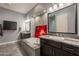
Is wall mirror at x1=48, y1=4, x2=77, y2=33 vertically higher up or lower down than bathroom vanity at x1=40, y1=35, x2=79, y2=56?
higher up

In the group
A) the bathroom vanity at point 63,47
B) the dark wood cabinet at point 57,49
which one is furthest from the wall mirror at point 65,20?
the dark wood cabinet at point 57,49

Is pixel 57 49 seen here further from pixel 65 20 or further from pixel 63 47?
pixel 65 20

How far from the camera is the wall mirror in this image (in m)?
1.57

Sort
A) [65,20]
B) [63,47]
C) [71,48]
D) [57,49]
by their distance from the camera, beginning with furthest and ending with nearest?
[65,20] < [57,49] < [63,47] < [71,48]

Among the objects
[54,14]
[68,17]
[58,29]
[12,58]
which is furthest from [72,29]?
[12,58]

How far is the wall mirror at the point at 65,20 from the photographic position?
157 centimetres

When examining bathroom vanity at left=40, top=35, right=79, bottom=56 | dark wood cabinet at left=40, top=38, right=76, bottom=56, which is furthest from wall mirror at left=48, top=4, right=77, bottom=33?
dark wood cabinet at left=40, top=38, right=76, bottom=56

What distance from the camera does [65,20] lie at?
1787 millimetres

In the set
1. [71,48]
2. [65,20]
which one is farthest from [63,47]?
[65,20]

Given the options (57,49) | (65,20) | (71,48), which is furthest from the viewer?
(65,20)

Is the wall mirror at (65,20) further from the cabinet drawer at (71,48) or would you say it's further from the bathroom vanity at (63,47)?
the cabinet drawer at (71,48)

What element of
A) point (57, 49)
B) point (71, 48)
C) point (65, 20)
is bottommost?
point (57, 49)

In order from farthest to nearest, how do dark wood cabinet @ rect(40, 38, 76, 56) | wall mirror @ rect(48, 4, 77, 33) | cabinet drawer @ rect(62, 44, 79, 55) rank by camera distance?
wall mirror @ rect(48, 4, 77, 33), dark wood cabinet @ rect(40, 38, 76, 56), cabinet drawer @ rect(62, 44, 79, 55)

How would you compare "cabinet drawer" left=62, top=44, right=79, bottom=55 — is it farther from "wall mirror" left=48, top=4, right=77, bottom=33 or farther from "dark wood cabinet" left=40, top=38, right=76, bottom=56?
"wall mirror" left=48, top=4, right=77, bottom=33
